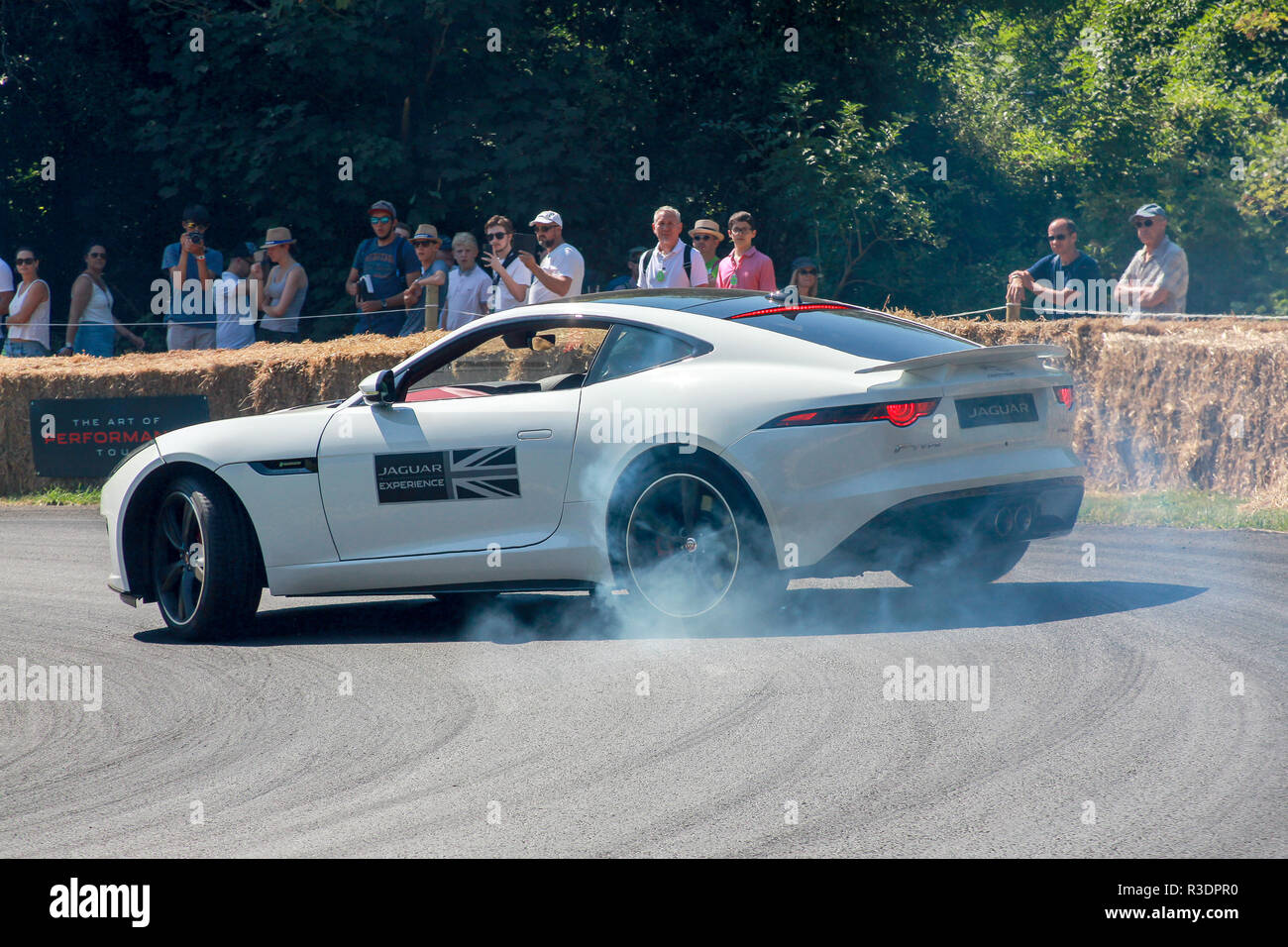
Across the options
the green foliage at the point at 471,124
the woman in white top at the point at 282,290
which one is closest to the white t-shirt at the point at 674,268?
the woman in white top at the point at 282,290

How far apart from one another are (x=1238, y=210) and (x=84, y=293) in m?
29.4

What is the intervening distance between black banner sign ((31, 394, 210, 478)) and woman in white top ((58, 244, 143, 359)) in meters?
2.04

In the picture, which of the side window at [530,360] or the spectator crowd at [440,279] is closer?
the side window at [530,360]

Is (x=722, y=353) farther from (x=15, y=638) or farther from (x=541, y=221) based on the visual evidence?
(x=541, y=221)

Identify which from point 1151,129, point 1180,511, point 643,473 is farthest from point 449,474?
point 1151,129

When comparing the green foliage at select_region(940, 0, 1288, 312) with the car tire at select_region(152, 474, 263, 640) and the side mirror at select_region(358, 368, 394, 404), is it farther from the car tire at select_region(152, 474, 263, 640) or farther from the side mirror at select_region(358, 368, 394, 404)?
the car tire at select_region(152, 474, 263, 640)

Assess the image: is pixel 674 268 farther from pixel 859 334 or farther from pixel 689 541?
pixel 689 541

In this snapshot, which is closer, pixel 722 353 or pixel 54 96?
pixel 722 353

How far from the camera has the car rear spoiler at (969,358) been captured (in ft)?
22.4

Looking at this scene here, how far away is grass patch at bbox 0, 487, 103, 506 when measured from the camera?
15.2 metres

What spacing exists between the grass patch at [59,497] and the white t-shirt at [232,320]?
6.74 ft

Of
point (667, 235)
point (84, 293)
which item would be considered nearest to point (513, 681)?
point (667, 235)

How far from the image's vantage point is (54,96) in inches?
995

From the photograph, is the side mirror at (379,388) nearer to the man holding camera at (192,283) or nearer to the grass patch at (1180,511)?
the grass patch at (1180,511)
